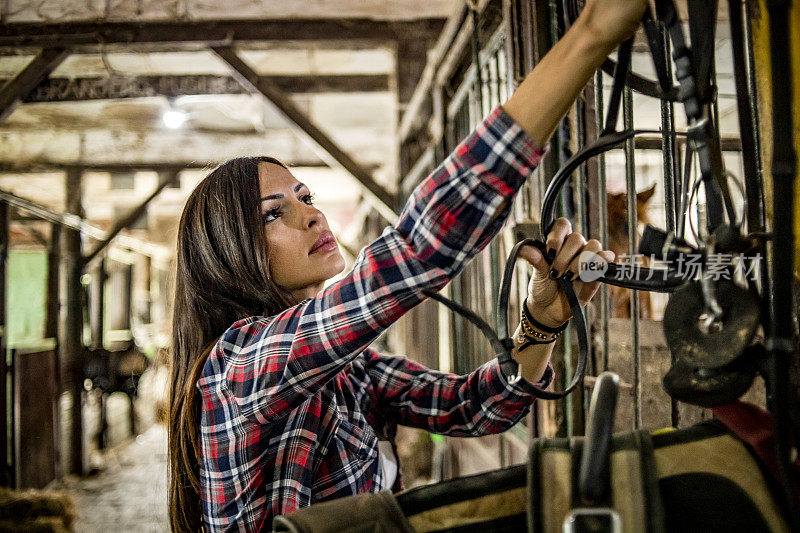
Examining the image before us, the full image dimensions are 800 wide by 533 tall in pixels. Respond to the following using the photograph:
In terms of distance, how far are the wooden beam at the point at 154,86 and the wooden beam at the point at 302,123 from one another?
1.11m

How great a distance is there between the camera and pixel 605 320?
1.42 metres

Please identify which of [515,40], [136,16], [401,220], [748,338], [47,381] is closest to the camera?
[748,338]

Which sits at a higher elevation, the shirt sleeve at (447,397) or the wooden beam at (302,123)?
the wooden beam at (302,123)

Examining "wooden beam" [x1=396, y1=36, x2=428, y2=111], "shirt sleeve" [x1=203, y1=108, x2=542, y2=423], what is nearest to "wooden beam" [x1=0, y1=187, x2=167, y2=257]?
"wooden beam" [x1=396, y1=36, x2=428, y2=111]

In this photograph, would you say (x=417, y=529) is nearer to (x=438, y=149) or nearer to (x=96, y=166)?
(x=438, y=149)

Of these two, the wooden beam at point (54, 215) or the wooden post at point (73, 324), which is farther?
the wooden post at point (73, 324)

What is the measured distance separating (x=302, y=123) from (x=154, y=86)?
1.61m

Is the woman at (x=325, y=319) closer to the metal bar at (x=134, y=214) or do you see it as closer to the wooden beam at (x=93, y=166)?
the wooden beam at (x=93, y=166)

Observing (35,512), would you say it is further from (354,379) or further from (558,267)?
(558,267)

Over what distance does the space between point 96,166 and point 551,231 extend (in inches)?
241

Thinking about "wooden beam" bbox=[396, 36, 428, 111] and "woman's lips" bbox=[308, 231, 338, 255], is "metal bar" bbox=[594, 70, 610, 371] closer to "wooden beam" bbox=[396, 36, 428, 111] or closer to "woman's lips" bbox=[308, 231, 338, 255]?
"woman's lips" bbox=[308, 231, 338, 255]

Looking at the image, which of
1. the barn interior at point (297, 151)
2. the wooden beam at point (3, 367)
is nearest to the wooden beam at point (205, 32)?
the barn interior at point (297, 151)

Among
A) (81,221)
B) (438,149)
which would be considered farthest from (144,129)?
(438,149)

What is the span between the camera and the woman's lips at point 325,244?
116 centimetres
